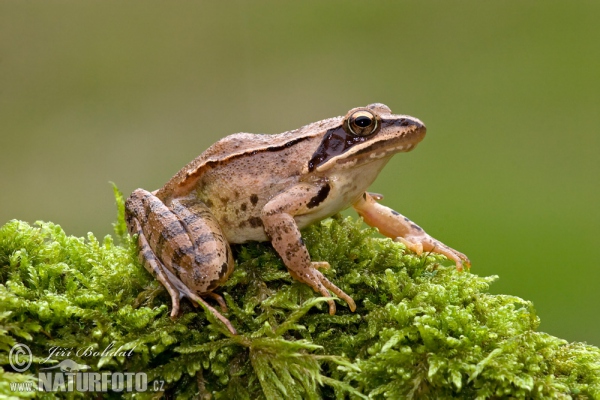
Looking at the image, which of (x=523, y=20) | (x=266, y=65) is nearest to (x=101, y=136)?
(x=266, y=65)

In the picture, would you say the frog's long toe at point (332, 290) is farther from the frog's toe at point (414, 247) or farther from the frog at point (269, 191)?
the frog's toe at point (414, 247)

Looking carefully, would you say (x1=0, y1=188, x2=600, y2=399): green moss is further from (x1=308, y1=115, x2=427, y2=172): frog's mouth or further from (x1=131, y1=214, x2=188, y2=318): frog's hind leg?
(x1=308, y1=115, x2=427, y2=172): frog's mouth

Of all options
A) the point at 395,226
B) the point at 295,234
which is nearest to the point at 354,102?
the point at 395,226

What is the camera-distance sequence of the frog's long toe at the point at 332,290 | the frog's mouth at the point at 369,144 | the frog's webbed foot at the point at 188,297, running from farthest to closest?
the frog's mouth at the point at 369,144, the frog's long toe at the point at 332,290, the frog's webbed foot at the point at 188,297

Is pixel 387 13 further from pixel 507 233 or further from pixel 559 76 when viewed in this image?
pixel 507 233

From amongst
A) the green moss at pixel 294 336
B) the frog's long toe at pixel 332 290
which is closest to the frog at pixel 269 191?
the frog's long toe at pixel 332 290

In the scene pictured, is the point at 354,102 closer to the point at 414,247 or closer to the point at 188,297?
the point at 414,247

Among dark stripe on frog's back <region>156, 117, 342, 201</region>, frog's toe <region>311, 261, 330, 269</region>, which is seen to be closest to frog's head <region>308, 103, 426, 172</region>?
dark stripe on frog's back <region>156, 117, 342, 201</region>
